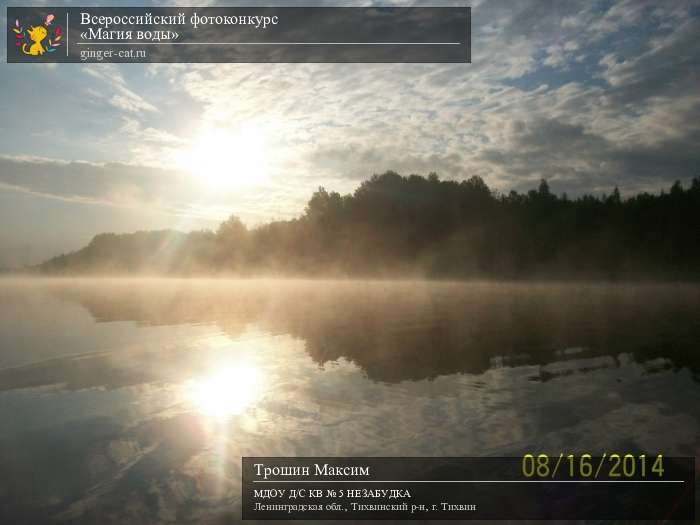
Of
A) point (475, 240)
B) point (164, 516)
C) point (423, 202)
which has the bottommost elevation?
point (164, 516)

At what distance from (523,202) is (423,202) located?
72.9ft

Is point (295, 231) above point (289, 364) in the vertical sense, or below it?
above

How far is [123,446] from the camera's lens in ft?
21.4

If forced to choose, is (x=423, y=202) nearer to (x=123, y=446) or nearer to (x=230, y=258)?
(x=230, y=258)

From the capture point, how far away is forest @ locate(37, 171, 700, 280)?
8544cm

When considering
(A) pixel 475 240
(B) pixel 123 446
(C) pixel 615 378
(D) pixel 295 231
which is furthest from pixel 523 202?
(B) pixel 123 446
